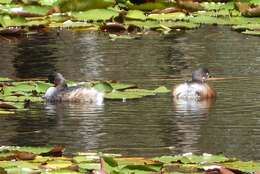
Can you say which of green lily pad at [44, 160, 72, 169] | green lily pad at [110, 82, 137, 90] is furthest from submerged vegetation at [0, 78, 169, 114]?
green lily pad at [44, 160, 72, 169]

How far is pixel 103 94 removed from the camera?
12.0 metres

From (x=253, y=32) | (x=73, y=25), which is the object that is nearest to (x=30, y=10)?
(x=73, y=25)

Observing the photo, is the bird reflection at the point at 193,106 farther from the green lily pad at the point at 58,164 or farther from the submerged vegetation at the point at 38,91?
the green lily pad at the point at 58,164

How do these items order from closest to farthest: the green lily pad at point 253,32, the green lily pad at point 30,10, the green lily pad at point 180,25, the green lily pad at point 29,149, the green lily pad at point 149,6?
the green lily pad at point 29,149 < the green lily pad at point 253,32 < the green lily pad at point 180,25 < the green lily pad at point 30,10 < the green lily pad at point 149,6

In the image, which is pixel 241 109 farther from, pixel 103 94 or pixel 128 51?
pixel 128 51

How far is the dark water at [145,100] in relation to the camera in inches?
388

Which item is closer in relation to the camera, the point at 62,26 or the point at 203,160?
the point at 203,160

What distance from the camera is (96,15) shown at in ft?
60.6

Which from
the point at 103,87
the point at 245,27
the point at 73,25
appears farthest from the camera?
the point at 73,25

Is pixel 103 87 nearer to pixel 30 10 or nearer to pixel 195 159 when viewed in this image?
pixel 195 159

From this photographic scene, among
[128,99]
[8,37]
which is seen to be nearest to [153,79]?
[128,99]

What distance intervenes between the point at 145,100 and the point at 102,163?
394cm

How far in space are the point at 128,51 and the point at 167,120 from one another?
4780mm

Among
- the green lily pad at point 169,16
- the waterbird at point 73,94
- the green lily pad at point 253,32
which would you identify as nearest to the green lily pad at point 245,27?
the green lily pad at point 253,32
